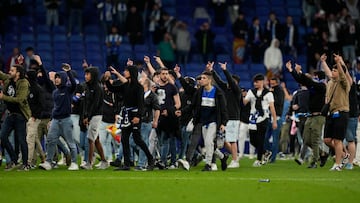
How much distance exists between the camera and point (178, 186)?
17281 mm

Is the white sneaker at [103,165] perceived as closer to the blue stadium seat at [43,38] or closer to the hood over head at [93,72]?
the hood over head at [93,72]

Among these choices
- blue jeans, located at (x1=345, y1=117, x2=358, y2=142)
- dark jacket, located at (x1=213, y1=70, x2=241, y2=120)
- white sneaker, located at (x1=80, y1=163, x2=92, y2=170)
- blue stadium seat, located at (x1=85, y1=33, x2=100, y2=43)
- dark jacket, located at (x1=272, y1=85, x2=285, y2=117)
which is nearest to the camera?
white sneaker, located at (x1=80, y1=163, x2=92, y2=170)

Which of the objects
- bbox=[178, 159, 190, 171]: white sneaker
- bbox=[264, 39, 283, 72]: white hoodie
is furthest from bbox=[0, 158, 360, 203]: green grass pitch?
bbox=[264, 39, 283, 72]: white hoodie

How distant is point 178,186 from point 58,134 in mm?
5068

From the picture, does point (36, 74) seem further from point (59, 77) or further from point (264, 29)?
point (264, 29)

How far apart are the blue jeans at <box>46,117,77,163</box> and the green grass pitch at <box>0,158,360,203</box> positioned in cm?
68

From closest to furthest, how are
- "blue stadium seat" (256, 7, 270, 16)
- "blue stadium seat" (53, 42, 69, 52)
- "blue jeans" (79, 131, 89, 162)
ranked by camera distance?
"blue jeans" (79, 131, 89, 162) < "blue stadium seat" (53, 42, 69, 52) < "blue stadium seat" (256, 7, 270, 16)

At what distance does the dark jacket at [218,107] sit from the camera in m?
21.3

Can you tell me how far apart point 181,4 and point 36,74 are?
55.9 feet

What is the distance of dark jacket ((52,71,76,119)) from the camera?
21547mm

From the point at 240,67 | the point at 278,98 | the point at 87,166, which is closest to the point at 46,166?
the point at 87,166

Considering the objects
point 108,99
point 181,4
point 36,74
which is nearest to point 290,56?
point 181,4

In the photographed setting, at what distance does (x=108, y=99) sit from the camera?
24.4 meters

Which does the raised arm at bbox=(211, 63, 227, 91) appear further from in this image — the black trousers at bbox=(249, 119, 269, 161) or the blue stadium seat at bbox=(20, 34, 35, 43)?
the blue stadium seat at bbox=(20, 34, 35, 43)
